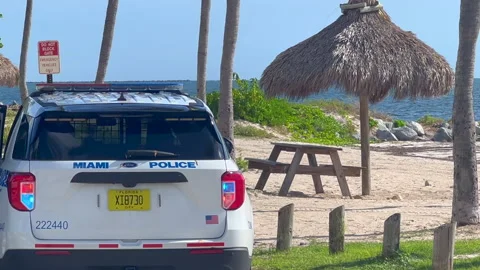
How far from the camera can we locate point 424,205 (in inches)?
597

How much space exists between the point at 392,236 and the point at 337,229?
0.84 metres

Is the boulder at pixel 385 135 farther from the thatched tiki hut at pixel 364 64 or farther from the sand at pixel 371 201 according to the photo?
the thatched tiki hut at pixel 364 64

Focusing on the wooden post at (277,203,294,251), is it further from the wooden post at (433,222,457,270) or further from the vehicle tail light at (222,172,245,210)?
the vehicle tail light at (222,172,245,210)

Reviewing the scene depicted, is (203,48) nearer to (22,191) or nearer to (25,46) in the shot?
(25,46)

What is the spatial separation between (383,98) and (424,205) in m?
3.32

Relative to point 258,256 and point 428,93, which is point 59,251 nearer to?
point 258,256

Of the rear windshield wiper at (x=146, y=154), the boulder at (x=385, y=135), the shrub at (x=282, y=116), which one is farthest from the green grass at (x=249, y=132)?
the rear windshield wiper at (x=146, y=154)

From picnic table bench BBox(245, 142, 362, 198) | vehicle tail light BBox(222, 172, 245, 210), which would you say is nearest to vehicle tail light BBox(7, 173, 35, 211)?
vehicle tail light BBox(222, 172, 245, 210)

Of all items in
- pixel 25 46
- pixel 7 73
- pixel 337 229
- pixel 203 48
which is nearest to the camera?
pixel 337 229

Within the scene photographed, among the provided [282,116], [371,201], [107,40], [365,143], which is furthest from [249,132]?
[371,201]

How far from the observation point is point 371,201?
629 inches

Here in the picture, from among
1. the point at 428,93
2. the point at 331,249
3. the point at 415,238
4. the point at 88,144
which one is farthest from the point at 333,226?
the point at 428,93

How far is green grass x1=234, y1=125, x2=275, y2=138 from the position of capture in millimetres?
30984

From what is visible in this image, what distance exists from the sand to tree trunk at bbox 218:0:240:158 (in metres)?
1.30
